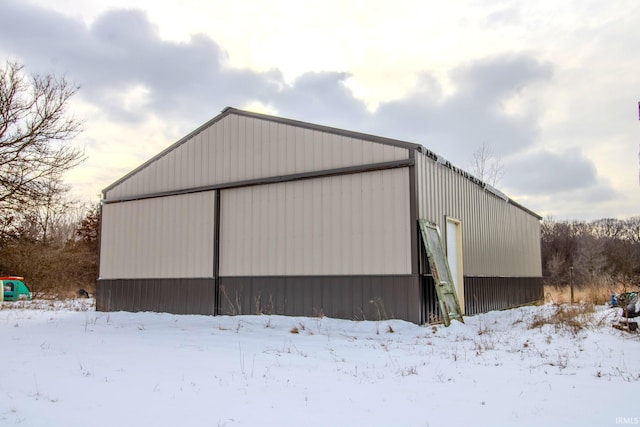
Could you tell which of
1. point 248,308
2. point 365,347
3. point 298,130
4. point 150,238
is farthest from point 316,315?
point 150,238

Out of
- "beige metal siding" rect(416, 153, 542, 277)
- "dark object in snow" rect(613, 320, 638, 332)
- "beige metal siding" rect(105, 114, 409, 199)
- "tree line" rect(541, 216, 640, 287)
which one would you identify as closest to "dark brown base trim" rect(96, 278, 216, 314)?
"beige metal siding" rect(105, 114, 409, 199)

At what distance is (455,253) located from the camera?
1389 cm

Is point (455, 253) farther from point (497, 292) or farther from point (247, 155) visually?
point (247, 155)

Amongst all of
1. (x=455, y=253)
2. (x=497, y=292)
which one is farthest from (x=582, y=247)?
(x=455, y=253)

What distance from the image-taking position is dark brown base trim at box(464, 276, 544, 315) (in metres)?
14.6

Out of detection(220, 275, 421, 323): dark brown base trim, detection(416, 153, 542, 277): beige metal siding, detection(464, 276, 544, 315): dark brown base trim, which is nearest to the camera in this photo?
detection(220, 275, 421, 323): dark brown base trim

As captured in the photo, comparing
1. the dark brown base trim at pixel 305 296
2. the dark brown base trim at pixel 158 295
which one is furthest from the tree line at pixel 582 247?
the dark brown base trim at pixel 158 295

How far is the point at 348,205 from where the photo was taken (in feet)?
40.2

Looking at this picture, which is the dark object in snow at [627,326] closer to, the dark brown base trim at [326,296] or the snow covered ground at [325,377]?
the snow covered ground at [325,377]

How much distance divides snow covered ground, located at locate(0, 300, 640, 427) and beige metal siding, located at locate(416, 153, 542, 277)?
343 centimetres

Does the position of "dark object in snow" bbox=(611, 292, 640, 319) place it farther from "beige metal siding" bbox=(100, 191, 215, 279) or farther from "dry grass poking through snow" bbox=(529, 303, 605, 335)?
"beige metal siding" bbox=(100, 191, 215, 279)

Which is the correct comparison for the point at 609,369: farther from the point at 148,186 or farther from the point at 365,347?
the point at 148,186

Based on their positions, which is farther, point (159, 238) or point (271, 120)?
point (159, 238)

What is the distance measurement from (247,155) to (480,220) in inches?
297
